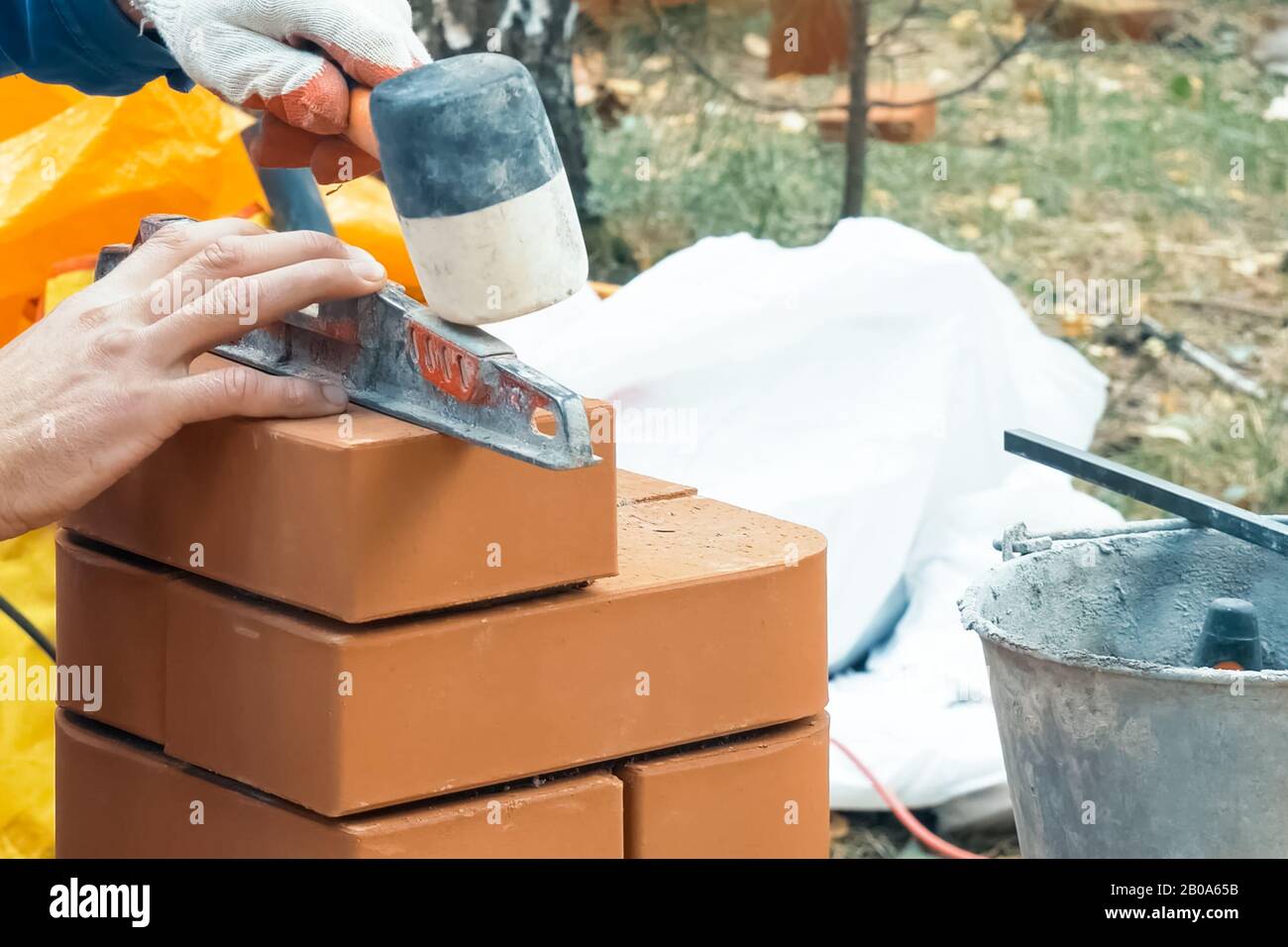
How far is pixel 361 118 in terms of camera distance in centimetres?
164

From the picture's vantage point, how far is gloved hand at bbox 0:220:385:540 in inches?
57.6

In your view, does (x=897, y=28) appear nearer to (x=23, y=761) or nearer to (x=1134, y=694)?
(x=23, y=761)

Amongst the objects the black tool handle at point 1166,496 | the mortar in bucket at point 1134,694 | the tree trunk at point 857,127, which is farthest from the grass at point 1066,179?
the black tool handle at point 1166,496

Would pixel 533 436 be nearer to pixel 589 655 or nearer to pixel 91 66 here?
pixel 589 655

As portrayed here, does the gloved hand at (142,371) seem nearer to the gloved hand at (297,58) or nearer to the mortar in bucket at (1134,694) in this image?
the gloved hand at (297,58)

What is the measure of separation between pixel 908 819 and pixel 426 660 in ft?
5.52

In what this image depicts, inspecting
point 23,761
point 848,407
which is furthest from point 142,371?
point 848,407

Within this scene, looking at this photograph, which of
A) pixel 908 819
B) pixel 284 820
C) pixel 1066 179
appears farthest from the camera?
pixel 1066 179

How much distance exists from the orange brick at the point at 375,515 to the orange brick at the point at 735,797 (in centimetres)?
22

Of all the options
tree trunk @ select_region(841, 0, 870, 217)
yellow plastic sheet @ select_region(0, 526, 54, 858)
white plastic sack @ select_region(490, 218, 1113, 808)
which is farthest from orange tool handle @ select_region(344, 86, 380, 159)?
tree trunk @ select_region(841, 0, 870, 217)

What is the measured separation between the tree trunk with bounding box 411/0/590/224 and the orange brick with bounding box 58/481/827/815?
10.9 feet

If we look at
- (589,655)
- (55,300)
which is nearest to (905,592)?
(55,300)
